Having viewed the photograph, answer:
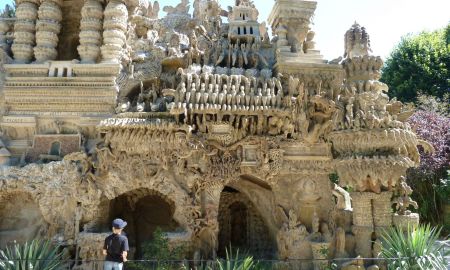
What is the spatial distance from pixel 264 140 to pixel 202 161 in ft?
5.14

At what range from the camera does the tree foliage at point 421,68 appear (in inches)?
698

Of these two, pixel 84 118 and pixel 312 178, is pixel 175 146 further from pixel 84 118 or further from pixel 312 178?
pixel 312 178

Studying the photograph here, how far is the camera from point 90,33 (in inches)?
351

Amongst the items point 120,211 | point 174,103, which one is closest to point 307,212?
point 174,103

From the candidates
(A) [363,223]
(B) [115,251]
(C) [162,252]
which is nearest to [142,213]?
(C) [162,252]

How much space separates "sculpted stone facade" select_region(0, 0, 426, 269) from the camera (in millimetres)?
7801

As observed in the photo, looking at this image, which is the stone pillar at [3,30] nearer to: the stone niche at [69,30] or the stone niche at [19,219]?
the stone niche at [69,30]

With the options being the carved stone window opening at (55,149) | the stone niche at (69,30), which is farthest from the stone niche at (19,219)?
the stone niche at (69,30)

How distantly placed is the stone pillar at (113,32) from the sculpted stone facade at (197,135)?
27mm

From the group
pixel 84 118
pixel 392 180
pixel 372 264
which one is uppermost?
pixel 84 118

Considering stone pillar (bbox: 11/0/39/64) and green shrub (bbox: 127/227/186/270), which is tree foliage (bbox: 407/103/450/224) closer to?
green shrub (bbox: 127/227/186/270)

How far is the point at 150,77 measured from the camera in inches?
360

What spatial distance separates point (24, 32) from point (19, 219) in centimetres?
458

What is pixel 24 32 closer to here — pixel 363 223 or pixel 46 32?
pixel 46 32
